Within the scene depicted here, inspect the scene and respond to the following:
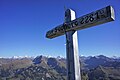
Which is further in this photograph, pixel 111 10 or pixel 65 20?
pixel 65 20

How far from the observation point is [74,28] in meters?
3.26

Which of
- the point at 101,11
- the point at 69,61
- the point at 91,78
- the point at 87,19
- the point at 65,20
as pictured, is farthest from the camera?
the point at 91,78

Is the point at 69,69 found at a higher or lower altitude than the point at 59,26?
lower

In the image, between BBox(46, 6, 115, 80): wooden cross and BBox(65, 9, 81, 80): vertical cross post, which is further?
BBox(65, 9, 81, 80): vertical cross post

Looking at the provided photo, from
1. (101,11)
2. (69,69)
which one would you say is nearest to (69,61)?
(69,69)

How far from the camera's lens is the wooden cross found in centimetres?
282

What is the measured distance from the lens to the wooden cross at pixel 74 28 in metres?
2.82

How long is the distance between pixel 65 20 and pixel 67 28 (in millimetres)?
237

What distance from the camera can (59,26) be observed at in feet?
12.1

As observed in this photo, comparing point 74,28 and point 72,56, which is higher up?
point 74,28

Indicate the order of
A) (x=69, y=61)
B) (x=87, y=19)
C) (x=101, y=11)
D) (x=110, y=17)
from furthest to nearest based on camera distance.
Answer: (x=69, y=61)
(x=87, y=19)
(x=101, y=11)
(x=110, y=17)

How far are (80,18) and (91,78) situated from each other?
19499 cm

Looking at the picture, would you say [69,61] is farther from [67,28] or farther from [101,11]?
[101,11]

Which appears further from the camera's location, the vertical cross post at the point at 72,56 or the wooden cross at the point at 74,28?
the vertical cross post at the point at 72,56
